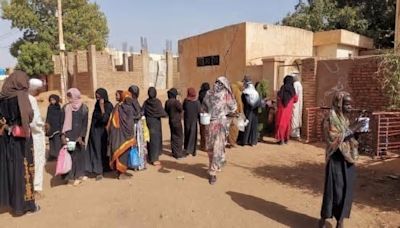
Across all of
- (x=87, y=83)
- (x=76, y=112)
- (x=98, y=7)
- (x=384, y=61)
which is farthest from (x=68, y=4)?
(x=384, y=61)

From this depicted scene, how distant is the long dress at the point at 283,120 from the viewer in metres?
9.52

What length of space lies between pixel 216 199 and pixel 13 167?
2.59 m

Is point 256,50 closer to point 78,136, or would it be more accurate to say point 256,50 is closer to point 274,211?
point 78,136

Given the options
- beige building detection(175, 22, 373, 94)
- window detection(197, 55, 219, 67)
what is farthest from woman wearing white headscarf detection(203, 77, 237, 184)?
window detection(197, 55, 219, 67)

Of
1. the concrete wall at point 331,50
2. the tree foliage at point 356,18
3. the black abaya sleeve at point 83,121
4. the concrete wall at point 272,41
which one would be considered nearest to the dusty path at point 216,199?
the black abaya sleeve at point 83,121

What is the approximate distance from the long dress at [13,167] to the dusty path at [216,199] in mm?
248

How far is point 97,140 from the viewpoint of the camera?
656 cm

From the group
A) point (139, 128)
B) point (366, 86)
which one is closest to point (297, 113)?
point (366, 86)

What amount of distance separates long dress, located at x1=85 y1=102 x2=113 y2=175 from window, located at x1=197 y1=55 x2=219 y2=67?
26.8ft

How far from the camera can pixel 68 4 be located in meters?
30.1

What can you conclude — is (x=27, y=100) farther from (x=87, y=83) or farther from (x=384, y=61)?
(x=87, y=83)

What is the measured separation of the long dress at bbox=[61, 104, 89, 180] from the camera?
611cm

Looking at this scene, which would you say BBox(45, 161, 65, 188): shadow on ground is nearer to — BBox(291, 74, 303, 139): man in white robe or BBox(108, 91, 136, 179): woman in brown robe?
BBox(108, 91, 136, 179): woman in brown robe

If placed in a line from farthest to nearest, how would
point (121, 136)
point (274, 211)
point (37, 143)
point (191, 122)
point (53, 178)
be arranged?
1. point (191, 122)
2. point (53, 178)
3. point (121, 136)
4. point (37, 143)
5. point (274, 211)
